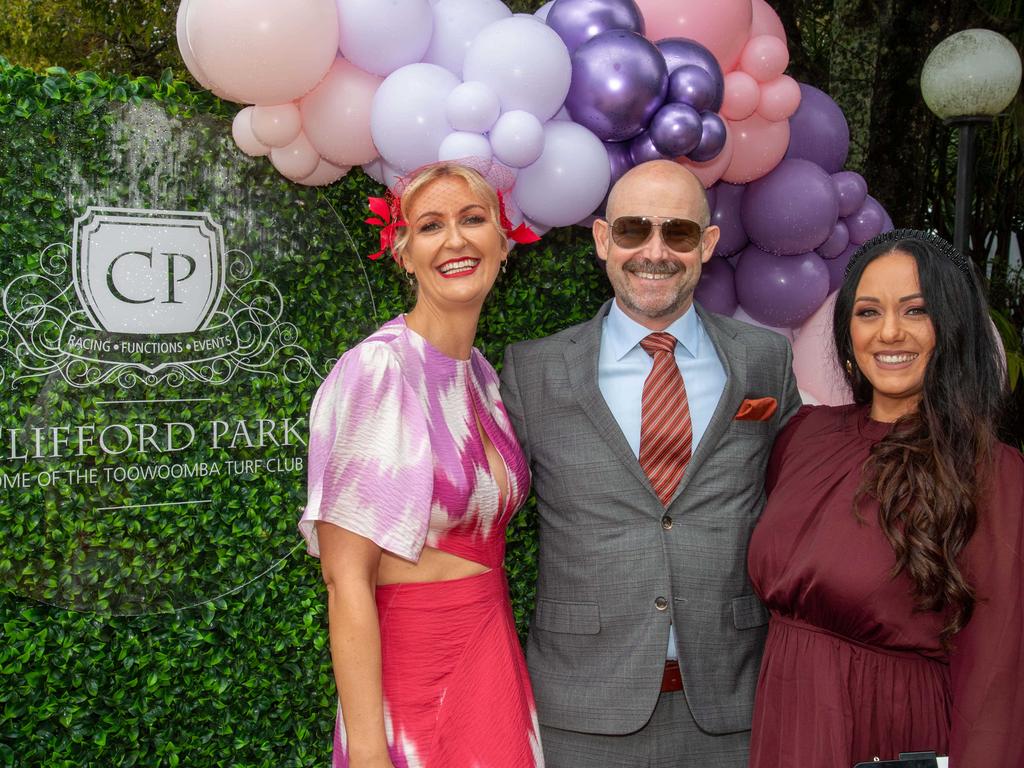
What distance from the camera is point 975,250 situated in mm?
9406

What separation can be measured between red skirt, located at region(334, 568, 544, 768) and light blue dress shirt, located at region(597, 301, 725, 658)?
2.10 ft

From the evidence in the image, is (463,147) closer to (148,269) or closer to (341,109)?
(341,109)

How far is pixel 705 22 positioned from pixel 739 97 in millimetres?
277

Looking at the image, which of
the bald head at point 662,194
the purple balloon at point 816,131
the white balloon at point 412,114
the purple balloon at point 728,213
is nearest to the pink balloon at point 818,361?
the purple balloon at point 728,213

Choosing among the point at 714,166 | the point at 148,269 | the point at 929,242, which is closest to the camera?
the point at 929,242

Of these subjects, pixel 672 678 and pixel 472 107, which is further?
pixel 472 107

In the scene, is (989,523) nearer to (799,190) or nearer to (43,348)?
(799,190)

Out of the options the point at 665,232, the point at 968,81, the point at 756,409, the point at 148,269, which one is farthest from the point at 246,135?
the point at 968,81

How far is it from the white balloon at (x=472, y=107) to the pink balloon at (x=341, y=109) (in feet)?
1.01

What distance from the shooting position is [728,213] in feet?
→ 11.3

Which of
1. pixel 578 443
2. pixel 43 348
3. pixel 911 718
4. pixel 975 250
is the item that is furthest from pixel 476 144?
pixel 975 250

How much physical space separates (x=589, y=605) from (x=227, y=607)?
134 centimetres

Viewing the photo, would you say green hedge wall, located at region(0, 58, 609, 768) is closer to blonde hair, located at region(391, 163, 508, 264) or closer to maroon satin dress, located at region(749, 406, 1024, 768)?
blonde hair, located at region(391, 163, 508, 264)

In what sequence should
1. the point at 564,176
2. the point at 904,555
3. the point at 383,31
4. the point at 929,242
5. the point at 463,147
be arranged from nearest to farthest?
1. the point at 904,555
2. the point at 929,242
3. the point at 463,147
4. the point at 383,31
5. the point at 564,176
